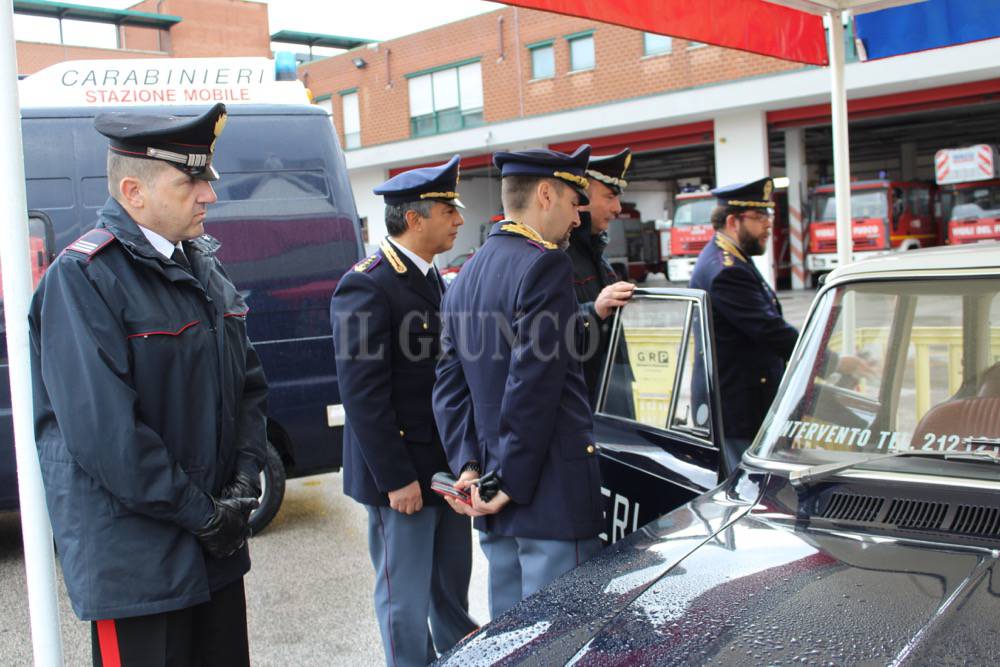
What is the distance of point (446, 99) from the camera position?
103ft

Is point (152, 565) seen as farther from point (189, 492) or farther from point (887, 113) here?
point (887, 113)

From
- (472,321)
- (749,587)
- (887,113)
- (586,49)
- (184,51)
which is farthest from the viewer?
(184,51)

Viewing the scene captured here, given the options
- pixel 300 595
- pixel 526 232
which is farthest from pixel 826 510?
pixel 300 595

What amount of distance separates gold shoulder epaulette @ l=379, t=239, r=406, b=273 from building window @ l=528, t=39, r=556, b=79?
25683mm

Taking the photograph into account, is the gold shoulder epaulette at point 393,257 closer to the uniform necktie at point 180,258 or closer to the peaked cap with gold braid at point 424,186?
the peaked cap with gold braid at point 424,186

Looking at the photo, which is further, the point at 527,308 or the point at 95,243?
the point at 527,308

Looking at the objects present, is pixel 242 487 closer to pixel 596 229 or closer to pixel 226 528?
pixel 226 528

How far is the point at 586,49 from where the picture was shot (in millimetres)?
27031

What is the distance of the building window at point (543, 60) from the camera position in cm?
2802

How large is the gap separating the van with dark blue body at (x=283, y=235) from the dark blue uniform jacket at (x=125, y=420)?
10.3 feet

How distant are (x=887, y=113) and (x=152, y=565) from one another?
23.5 metres

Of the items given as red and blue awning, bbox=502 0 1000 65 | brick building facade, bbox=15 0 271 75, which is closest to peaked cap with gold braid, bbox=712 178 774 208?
red and blue awning, bbox=502 0 1000 65

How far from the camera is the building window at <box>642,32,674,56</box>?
24797mm

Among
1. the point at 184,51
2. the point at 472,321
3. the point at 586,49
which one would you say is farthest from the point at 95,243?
the point at 184,51
